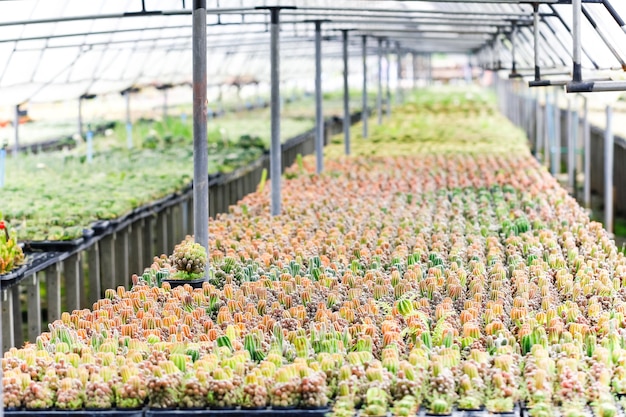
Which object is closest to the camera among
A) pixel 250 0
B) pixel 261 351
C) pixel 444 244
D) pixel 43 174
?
pixel 261 351

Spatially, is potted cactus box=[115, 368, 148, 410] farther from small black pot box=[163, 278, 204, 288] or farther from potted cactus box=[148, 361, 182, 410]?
small black pot box=[163, 278, 204, 288]

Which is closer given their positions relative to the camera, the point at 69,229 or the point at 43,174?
the point at 69,229

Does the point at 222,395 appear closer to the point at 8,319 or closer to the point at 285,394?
the point at 285,394

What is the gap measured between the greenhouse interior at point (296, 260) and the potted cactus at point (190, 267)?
0.02 m

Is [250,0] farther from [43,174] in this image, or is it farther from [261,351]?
[261,351]

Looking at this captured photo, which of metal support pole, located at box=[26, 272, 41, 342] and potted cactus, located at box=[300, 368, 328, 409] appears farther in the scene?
metal support pole, located at box=[26, 272, 41, 342]

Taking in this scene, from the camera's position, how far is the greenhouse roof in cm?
1231

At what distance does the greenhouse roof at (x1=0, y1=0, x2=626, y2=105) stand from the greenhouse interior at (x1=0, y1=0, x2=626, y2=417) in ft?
0.21

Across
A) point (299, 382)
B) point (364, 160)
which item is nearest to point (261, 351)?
point (299, 382)

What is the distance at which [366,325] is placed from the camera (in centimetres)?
690

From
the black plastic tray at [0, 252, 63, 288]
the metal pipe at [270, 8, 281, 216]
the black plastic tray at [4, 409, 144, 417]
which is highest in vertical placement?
the metal pipe at [270, 8, 281, 216]

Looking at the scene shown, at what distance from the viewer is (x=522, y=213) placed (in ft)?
39.6

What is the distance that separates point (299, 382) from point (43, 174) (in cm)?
1354

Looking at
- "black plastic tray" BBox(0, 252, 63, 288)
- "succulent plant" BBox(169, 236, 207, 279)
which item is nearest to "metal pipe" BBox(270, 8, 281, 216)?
"black plastic tray" BBox(0, 252, 63, 288)
